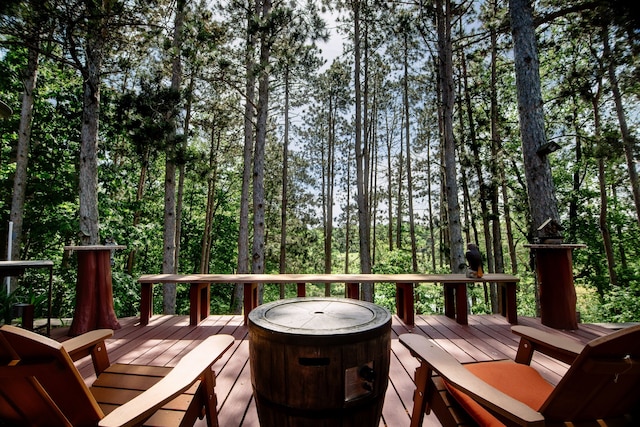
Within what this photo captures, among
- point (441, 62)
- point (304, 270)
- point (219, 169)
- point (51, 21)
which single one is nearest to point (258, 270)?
point (51, 21)

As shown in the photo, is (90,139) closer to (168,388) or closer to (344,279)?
(344,279)

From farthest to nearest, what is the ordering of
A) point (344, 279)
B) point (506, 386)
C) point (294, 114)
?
point (294, 114) < point (344, 279) < point (506, 386)

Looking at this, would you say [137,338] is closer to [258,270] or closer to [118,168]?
[258,270]

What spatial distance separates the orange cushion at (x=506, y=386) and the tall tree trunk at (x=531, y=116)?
10.3 ft

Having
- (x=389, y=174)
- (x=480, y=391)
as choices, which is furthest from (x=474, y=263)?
(x=389, y=174)

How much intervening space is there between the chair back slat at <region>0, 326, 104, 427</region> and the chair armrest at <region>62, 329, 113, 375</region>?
0.37 metres

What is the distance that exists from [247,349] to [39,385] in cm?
204

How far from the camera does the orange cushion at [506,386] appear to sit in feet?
4.06

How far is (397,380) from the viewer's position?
2244mm

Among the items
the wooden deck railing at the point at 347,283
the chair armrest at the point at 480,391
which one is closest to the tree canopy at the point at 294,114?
the wooden deck railing at the point at 347,283

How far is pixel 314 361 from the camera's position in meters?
1.21

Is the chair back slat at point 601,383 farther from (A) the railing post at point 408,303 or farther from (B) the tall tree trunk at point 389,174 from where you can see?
(B) the tall tree trunk at point 389,174

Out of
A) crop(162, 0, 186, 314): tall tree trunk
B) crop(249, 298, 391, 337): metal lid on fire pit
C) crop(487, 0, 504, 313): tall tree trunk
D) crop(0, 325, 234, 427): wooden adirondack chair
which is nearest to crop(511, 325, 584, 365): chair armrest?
crop(249, 298, 391, 337): metal lid on fire pit

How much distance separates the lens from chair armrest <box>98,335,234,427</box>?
36.7 inches
